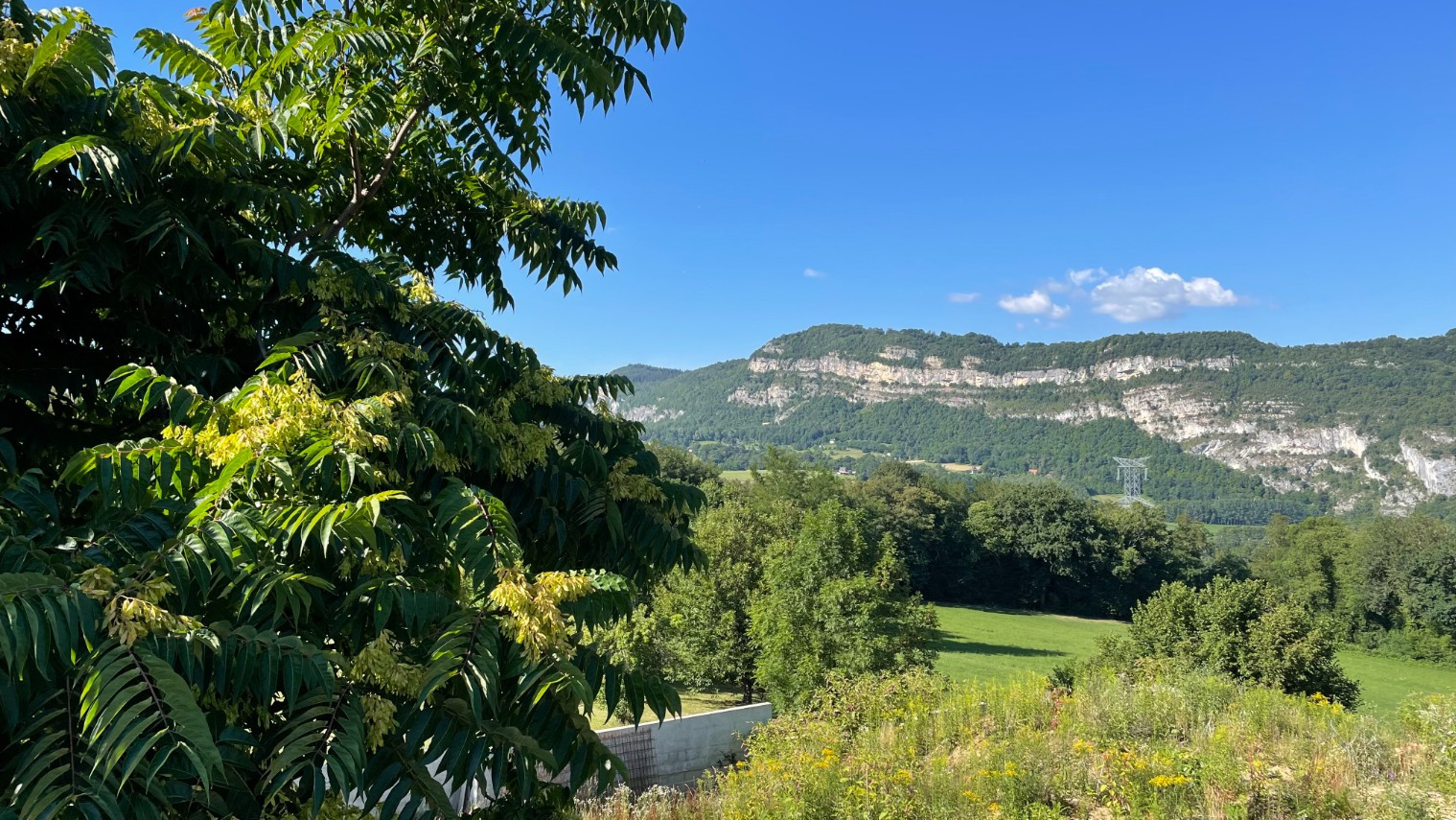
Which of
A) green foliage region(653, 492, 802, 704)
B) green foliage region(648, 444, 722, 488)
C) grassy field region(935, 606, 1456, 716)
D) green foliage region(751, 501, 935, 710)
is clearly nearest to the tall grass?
green foliage region(751, 501, 935, 710)

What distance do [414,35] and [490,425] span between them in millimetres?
2582

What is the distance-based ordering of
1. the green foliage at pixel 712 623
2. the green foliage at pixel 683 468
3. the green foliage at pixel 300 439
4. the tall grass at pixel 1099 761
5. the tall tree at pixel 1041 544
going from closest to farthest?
1. the green foliage at pixel 300 439
2. the tall grass at pixel 1099 761
3. the green foliage at pixel 712 623
4. the green foliage at pixel 683 468
5. the tall tree at pixel 1041 544

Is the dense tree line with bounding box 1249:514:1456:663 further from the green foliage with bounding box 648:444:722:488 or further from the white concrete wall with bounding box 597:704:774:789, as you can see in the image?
the white concrete wall with bounding box 597:704:774:789

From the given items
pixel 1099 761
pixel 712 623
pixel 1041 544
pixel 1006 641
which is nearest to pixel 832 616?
pixel 712 623

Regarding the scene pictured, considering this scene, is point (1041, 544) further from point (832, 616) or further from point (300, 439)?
point (300, 439)

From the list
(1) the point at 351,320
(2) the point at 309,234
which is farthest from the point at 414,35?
(1) the point at 351,320

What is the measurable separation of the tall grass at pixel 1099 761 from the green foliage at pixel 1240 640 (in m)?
11.6

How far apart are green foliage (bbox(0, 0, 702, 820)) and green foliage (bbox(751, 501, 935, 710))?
17.4 meters

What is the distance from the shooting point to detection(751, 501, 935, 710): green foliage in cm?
2158

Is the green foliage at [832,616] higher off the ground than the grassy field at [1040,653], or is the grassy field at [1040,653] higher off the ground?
the green foliage at [832,616]

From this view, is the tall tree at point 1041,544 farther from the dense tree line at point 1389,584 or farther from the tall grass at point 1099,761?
the tall grass at point 1099,761

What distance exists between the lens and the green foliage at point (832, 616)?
21578mm

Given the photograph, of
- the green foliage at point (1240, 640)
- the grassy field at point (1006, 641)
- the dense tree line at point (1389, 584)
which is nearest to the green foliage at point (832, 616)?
the green foliage at point (1240, 640)

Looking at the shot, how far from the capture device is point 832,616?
22.0 metres
